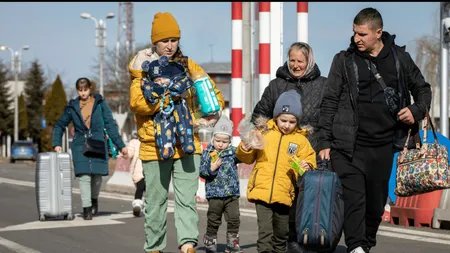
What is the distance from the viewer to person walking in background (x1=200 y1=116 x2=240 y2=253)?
8359 millimetres

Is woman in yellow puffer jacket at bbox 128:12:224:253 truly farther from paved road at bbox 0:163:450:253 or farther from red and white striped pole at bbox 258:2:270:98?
red and white striped pole at bbox 258:2:270:98

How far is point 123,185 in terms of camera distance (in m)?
18.4

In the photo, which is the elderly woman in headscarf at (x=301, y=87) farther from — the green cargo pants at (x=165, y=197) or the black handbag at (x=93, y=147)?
the black handbag at (x=93, y=147)

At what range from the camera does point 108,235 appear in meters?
9.93

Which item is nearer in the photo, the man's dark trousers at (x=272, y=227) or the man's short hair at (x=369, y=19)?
the man's short hair at (x=369, y=19)

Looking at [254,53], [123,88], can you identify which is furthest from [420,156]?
[123,88]

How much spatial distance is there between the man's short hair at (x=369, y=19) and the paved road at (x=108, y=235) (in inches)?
A: 102

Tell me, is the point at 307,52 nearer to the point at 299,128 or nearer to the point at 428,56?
the point at 299,128

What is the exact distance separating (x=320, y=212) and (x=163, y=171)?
1297mm

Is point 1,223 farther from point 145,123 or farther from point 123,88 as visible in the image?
point 123,88

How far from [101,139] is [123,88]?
53.1 metres

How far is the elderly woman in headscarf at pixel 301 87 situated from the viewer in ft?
24.3

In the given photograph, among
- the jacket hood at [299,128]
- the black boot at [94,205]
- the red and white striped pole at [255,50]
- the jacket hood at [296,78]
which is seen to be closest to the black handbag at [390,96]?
the jacket hood at [299,128]

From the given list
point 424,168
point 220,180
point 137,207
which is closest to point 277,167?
point 424,168
